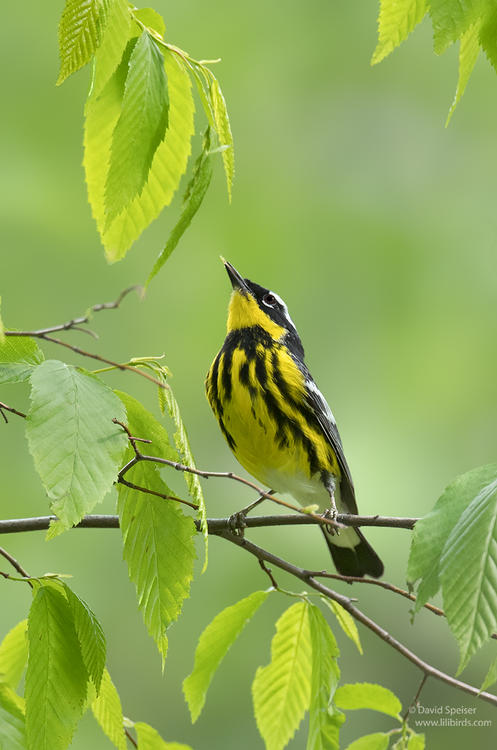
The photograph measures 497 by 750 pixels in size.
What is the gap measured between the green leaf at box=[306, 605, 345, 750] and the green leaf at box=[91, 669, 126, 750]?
0.44m

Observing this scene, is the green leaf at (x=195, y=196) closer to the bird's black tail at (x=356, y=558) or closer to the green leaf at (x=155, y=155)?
the green leaf at (x=155, y=155)

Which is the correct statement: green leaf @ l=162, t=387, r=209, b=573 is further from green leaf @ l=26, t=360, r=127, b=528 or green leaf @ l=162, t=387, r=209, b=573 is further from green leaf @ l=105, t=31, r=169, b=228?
green leaf @ l=105, t=31, r=169, b=228

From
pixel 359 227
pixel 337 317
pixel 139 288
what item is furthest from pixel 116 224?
pixel 359 227

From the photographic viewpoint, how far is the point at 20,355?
5.78 ft

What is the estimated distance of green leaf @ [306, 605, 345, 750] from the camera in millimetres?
2100

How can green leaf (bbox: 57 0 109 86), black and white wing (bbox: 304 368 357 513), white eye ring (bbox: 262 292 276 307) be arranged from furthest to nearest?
1. white eye ring (bbox: 262 292 276 307)
2. black and white wing (bbox: 304 368 357 513)
3. green leaf (bbox: 57 0 109 86)

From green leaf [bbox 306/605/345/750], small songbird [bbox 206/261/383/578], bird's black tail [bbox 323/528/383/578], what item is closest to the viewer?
green leaf [bbox 306/605/345/750]

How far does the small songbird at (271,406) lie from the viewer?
3967mm

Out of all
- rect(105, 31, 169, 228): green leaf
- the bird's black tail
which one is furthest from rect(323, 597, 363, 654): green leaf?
the bird's black tail

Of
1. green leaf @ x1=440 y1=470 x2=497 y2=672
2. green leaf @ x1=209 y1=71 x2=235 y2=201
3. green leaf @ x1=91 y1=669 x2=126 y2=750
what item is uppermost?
green leaf @ x1=209 y1=71 x2=235 y2=201

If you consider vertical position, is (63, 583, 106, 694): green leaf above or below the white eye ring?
below

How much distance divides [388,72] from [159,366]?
1134cm

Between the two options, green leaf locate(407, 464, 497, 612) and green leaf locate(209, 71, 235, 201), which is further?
green leaf locate(209, 71, 235, 201)

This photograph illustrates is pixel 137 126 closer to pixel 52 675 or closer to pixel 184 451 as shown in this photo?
pixel 184 451
